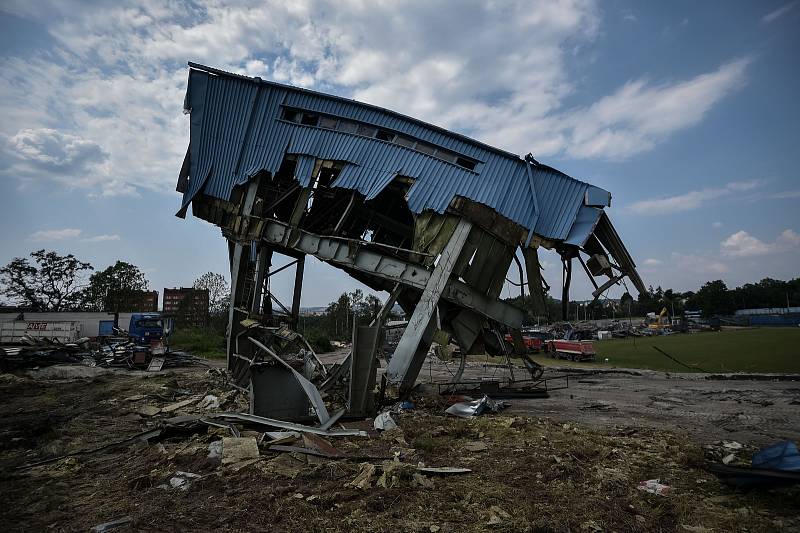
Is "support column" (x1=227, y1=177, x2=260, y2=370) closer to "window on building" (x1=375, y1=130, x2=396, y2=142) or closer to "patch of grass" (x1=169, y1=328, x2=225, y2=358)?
"window on building" (x1=375, y1=130, x2=396, y2=142)

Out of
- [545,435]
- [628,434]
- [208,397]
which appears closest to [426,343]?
[545,435]

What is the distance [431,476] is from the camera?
5941 mm

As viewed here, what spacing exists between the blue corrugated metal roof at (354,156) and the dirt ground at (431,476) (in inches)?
216

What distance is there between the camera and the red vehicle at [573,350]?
25297 millimetres

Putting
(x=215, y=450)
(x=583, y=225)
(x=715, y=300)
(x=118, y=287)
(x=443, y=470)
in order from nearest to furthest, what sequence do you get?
(x=443, y=470)
(x=215, y=450)
(x=583, y=225)
(x=118, y=287)
(x=715, y=300)

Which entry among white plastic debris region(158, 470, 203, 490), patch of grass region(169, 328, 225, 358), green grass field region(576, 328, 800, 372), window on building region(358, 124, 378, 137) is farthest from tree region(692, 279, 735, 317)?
white plastic debris region(158, 470, 203, 490)

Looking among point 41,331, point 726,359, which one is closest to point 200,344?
point 41,331

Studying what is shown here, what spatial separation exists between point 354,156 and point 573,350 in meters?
19.6

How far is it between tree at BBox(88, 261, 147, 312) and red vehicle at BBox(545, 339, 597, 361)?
47.0 m

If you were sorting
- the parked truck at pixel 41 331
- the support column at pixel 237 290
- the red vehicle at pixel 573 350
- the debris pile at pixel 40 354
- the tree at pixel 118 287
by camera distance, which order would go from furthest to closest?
the tree at pixel 118 287
the parked truck at pixel 41 331
the red vehicle at pixel 573 350
the debris pile at pixel 40 354
the support column at pixel 237 290

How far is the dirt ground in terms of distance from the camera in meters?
4.59

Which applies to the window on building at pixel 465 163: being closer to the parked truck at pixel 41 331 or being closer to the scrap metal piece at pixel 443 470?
the scrap metal piece at pixel 443 470

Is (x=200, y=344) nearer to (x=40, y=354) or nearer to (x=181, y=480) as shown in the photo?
(x=40, y=354)

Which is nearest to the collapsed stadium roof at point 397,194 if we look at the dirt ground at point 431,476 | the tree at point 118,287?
the dirt ground at point 431,476
